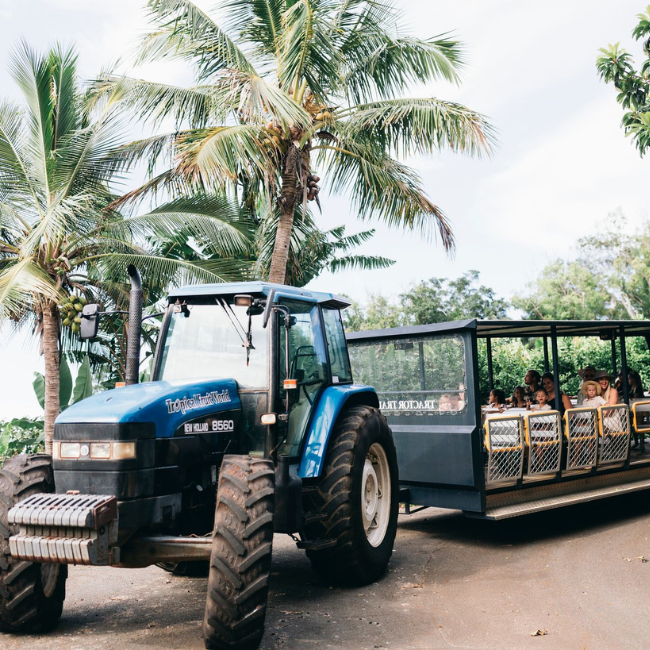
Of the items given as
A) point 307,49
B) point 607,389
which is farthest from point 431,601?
point 307,49

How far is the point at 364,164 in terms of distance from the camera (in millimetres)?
13117

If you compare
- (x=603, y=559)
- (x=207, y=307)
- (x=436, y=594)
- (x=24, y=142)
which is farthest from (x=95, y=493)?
(x=24, y=142)

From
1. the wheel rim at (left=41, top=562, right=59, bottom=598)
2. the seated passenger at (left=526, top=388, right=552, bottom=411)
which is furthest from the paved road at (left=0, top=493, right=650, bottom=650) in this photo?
the seated passenger at (left=526, top=388, right=552, bottom=411)

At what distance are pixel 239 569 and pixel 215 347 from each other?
199 cm

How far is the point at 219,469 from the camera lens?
5566 mm

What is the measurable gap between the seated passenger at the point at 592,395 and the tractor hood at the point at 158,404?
620 centimetres

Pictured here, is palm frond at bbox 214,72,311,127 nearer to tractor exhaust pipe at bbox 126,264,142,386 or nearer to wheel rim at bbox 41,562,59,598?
tractor exhaust pipe at bbox 126,264,142,386

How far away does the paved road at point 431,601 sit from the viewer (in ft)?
16.6

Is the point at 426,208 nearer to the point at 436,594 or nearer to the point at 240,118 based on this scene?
the point at 240,118

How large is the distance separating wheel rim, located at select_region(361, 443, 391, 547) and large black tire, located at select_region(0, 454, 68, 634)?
2665mm

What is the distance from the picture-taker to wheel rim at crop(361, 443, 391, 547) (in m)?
6.75

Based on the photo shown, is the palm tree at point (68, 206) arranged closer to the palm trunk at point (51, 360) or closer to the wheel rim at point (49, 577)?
the palm trunk at point (51, 360)

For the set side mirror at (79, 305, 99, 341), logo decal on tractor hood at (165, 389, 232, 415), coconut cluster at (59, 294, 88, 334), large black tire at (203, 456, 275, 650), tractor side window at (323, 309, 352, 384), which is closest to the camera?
large black tire at (203, 456, 275, 650)

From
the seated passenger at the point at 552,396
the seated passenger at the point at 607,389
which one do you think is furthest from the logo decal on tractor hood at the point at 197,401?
the seated passenger at the point at 607,389
